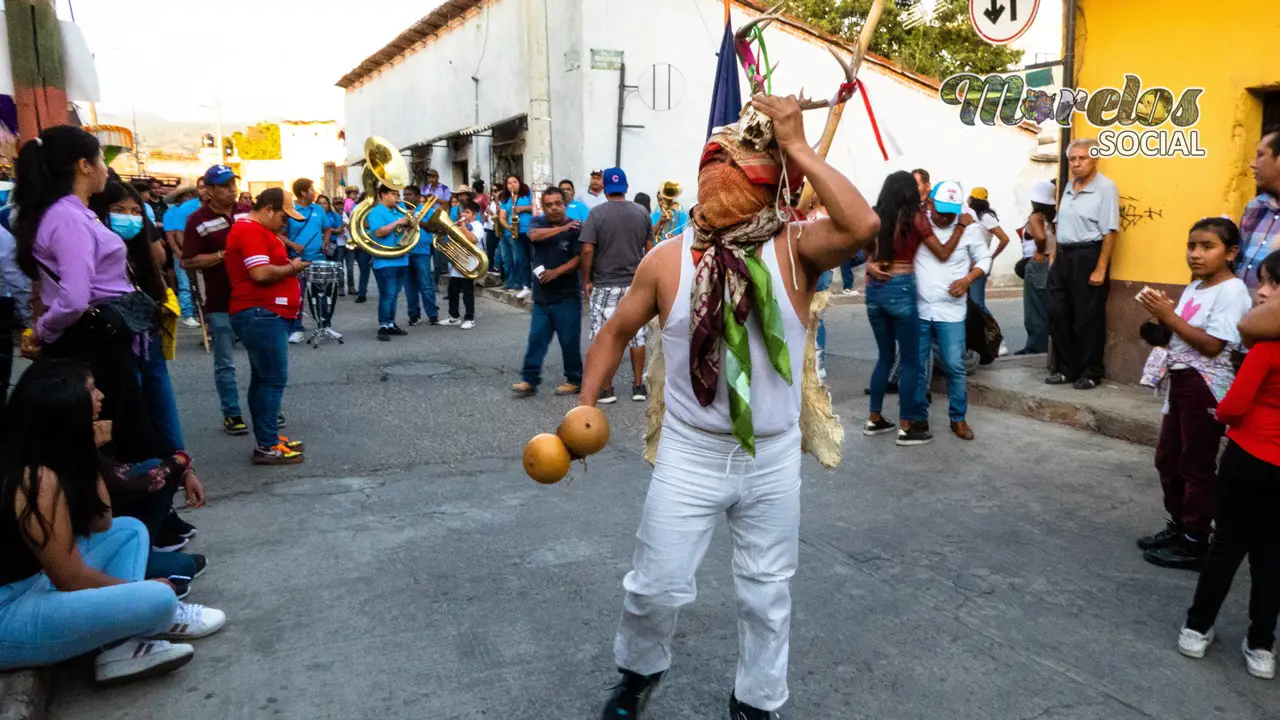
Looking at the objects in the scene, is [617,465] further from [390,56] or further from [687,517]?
[390,56]

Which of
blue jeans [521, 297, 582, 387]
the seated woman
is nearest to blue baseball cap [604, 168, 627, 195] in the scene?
blue jeans [521, 297, 582, 387]

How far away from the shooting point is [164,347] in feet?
17.3

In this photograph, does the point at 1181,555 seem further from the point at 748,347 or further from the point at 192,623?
the point at 192,623

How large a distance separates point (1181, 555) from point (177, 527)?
15.5ft

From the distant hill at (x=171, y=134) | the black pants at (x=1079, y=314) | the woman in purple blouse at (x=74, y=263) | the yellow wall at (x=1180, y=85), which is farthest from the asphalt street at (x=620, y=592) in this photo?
the distant hill at (x=171, y=134)

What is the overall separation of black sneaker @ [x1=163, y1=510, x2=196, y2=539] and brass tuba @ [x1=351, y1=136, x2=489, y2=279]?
6.95m

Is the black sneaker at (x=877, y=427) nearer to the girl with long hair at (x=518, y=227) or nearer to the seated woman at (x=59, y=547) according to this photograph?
the seated woman at (x=59, y=547)

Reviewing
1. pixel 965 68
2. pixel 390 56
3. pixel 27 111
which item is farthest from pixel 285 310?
pixel 390 56

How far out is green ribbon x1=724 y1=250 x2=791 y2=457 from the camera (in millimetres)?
2656

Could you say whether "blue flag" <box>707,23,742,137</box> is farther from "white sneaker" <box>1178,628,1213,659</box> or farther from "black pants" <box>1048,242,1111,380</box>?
"black pants" <box>1048,242,1111,380</box>

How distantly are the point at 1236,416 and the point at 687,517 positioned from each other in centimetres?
204

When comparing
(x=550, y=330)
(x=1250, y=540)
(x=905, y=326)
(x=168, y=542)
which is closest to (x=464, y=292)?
(x=550, y=330)

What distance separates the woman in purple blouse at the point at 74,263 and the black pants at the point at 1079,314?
6516 millimetres

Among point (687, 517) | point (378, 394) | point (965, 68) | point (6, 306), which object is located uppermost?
point (965, 68)
